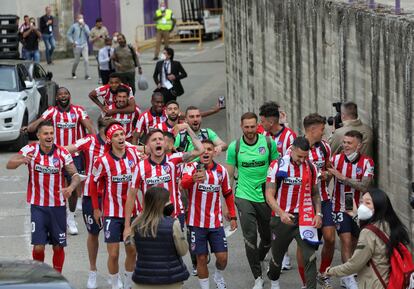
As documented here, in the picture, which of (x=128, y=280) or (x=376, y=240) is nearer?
(x=376, y=240)

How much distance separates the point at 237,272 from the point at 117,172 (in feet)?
6.87

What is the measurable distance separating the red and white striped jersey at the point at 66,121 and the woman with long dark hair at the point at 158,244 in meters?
6.72

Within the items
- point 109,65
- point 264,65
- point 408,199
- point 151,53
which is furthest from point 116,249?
point 151,53

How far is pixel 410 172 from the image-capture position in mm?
13352

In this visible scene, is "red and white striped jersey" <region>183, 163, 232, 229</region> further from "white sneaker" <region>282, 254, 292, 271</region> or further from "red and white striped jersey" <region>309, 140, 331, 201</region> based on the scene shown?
"white sneaker" <region>282, 254, 292, 271</region>

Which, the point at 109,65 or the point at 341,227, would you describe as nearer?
the point at 341,227

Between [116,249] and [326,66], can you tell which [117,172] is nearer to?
[116,249]

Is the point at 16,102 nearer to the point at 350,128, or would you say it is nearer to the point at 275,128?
the point at 275,128

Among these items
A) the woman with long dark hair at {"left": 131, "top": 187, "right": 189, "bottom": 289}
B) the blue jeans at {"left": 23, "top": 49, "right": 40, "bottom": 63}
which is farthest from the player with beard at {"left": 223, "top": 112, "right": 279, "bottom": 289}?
the blue jeans at {"left": 23, "top": 49, "right": 40, "bottom": 63}

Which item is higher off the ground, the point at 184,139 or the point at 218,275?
the point at 184,139

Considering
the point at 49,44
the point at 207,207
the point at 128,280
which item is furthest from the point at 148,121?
the point at 49,44

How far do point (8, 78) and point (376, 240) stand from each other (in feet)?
51.3

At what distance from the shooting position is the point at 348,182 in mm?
13617

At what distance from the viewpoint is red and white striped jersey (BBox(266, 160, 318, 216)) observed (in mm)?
13234
